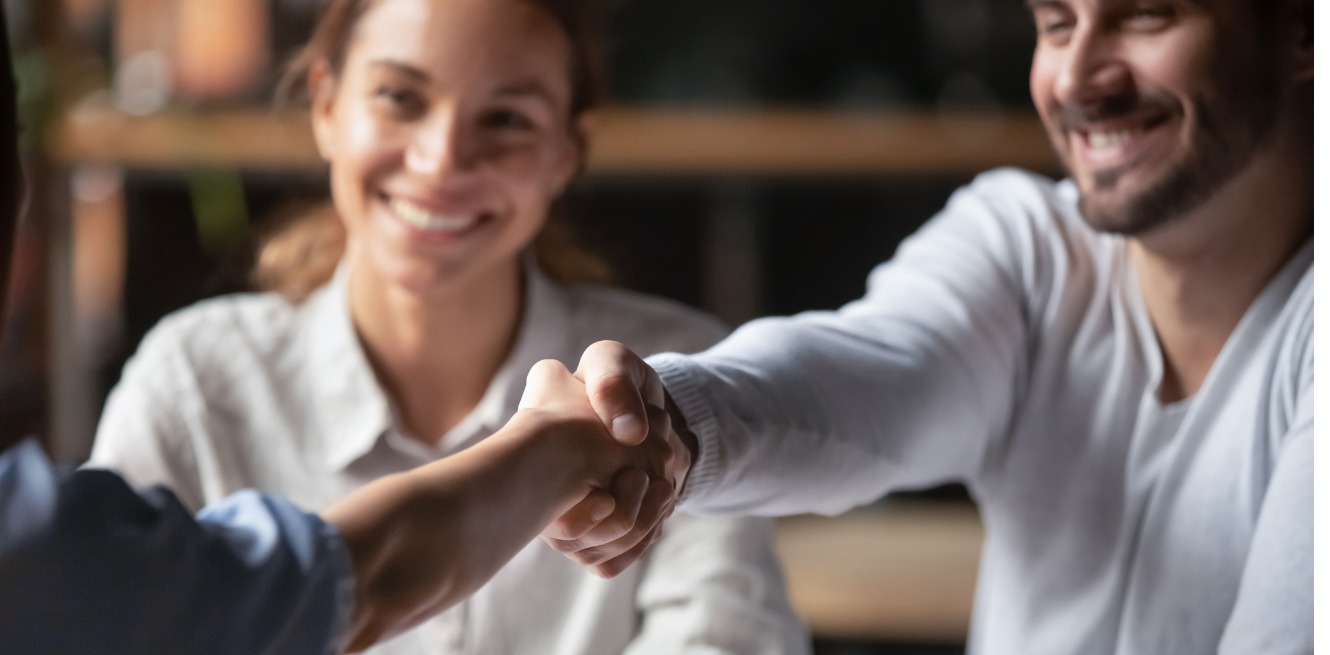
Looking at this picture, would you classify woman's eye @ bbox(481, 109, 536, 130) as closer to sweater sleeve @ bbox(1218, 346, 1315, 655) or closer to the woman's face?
the woman's face

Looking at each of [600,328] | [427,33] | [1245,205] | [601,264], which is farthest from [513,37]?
[1245,205]

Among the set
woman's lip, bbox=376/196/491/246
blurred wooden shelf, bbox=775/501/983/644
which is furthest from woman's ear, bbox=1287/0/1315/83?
blurred wooden shelf, bbox=775/501/983/644

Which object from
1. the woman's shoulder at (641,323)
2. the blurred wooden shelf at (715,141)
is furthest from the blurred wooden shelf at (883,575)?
the woman's shoulder at (641,323)

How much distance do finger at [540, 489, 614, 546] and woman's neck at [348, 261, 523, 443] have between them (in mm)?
339

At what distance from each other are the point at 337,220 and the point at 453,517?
636 millimetres

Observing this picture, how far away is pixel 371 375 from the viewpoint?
41.6 inches

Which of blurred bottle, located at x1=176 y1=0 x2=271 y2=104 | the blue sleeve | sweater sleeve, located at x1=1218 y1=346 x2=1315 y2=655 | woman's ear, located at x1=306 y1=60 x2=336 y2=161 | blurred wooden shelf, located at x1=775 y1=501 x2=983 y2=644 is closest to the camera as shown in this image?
the blue sleeve

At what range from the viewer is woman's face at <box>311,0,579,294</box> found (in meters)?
0.94

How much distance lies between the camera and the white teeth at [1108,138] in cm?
86

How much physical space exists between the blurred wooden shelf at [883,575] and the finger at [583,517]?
0.91m

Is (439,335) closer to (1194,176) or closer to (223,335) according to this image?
(223,335)

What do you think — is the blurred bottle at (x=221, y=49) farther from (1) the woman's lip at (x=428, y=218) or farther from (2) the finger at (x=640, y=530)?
(2) the finger at (x=640, y=530)

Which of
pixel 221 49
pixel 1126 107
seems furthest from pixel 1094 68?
pixel 221 49

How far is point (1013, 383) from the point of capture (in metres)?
0.98
